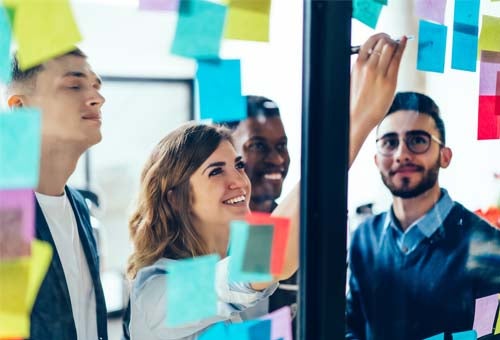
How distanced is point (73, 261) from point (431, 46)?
0.92m

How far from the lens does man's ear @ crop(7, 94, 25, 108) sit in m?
0.89

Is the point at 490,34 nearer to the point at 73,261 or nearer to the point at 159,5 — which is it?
the point at 159,5

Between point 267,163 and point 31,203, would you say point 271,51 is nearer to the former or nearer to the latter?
point 267,163

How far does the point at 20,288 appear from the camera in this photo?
91 centimetres

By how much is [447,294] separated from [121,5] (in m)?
1.04

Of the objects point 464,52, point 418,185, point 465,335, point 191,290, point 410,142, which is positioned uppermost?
point 464,52

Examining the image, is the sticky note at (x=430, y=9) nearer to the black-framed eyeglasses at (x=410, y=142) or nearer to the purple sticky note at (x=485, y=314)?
the black-framed eyeglasses at (x=410, y=142)

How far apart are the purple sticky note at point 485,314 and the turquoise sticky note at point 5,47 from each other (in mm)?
1233

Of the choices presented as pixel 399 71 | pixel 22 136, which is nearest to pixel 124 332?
pixel 22 136

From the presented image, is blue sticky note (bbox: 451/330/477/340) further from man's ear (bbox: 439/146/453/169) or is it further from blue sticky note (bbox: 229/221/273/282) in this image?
blue sticky note (bbox: 229/221/273/282)

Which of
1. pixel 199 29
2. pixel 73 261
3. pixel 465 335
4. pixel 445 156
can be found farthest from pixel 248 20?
pixel 465 335

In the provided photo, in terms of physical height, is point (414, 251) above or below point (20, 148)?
below

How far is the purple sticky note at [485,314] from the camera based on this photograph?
1480 mm

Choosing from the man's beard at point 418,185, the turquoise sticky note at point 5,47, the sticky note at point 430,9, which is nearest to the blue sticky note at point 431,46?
the sticky note at point 430,9
